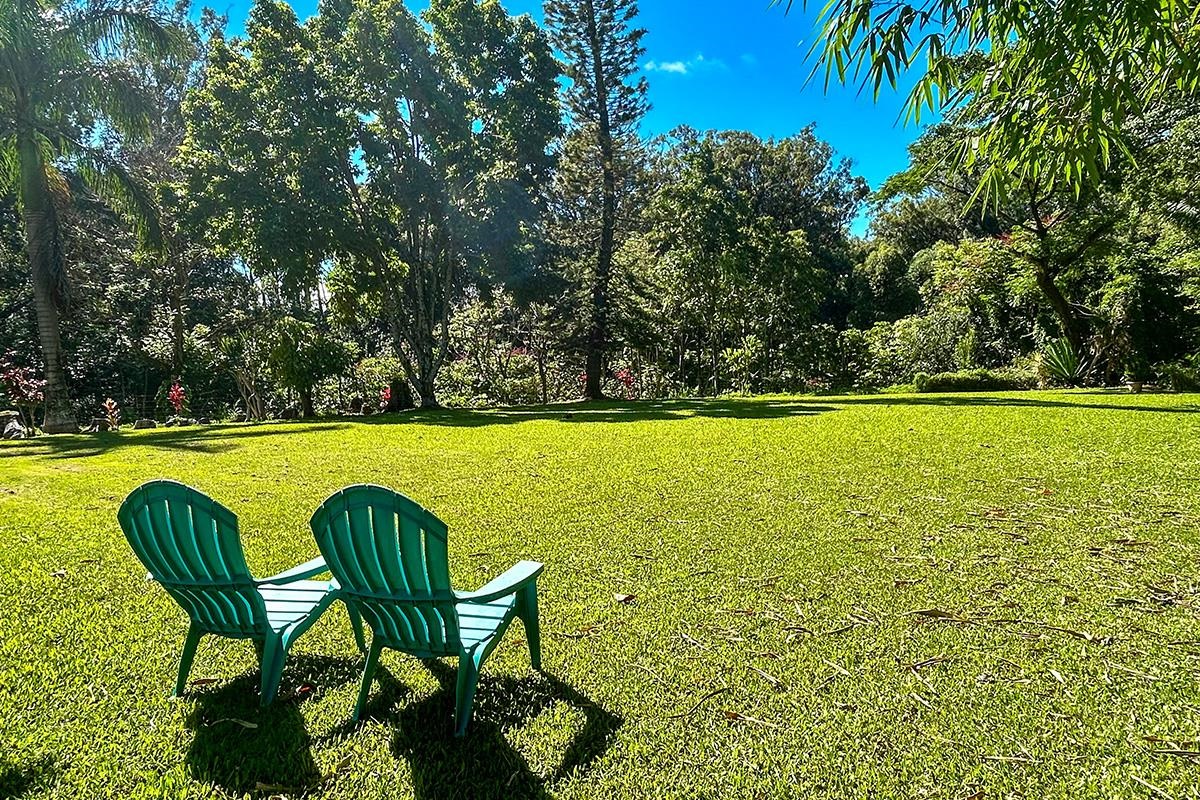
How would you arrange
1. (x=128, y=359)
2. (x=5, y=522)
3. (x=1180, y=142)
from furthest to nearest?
(x=128, y=359)
(x=1180, y=142)
(x=5, y=522)

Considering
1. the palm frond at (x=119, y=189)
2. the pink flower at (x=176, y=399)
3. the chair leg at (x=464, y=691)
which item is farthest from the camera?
the pink flower at (x=176, y=399)

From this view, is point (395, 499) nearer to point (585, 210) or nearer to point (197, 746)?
point (197, 746)

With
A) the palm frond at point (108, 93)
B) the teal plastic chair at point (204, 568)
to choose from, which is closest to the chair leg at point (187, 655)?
the teal plastic chair at point (204, 568)

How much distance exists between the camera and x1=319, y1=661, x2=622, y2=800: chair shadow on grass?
2.06 meters

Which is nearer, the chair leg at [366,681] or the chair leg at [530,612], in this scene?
the chair leg at [366,681]

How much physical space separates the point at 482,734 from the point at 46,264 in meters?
15.6

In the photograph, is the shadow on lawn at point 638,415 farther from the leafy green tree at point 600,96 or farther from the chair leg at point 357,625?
the chair leg at point 357,625

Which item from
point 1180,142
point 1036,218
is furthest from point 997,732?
point 1036,218

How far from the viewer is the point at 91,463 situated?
26.2 feet

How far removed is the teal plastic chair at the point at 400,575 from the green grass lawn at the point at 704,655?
0.34m

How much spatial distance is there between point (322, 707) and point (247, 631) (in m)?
0.41

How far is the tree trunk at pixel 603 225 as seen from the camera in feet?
66.8

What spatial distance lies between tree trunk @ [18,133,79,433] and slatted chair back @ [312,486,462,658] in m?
14.8

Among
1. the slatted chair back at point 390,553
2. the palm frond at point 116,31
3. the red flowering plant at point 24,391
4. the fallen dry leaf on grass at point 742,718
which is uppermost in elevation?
the palm frond at point 116,31
